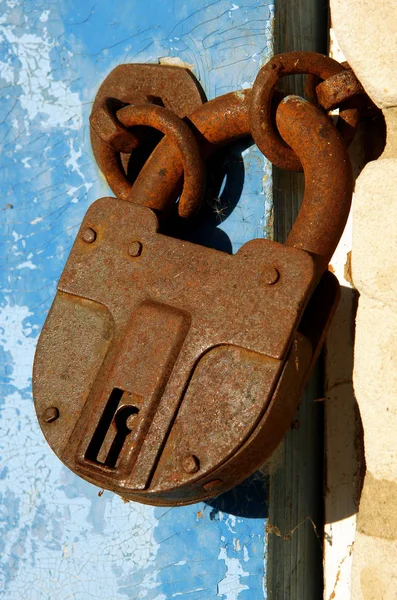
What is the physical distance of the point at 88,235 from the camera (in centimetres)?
98

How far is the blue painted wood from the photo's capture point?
1093mm

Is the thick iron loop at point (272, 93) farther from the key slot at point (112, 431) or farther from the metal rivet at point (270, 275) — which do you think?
the key slot at point (112, 431)

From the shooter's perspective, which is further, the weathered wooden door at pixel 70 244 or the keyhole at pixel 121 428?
the weathered wooden door at pixel 70 244

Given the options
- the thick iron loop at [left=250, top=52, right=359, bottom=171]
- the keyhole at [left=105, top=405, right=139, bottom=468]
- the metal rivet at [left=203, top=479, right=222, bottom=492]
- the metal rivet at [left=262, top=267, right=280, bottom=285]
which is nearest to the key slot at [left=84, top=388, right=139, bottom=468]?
the keyhole at [left=105, top=405, right=139, bottom=468]

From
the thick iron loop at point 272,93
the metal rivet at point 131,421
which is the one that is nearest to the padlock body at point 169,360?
the metal rivet at point 131,421

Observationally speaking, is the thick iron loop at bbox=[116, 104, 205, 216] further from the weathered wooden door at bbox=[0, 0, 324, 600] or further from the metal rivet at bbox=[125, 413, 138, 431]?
the metal rivet at bbox=[125, 413, 138, 431]

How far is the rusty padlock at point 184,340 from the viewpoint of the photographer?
2.84 feet

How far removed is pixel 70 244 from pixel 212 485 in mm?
475

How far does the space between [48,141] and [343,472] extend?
68cm

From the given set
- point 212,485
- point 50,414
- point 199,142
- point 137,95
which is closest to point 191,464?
point 212,485

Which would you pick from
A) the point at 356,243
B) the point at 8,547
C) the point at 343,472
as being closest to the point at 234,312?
the point at 356,243

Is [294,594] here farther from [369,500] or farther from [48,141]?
[48,141]

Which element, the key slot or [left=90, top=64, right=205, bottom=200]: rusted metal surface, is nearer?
the key slot

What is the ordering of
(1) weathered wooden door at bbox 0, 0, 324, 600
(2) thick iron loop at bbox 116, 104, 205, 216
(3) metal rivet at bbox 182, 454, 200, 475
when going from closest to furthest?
(3) metal rivet at bbox 182, 454, 200, 475, (2) thick iron loop at bbox 116, 104, 205, 216, (1) weathered wooden door at bbox 0, 0, 324, 600
